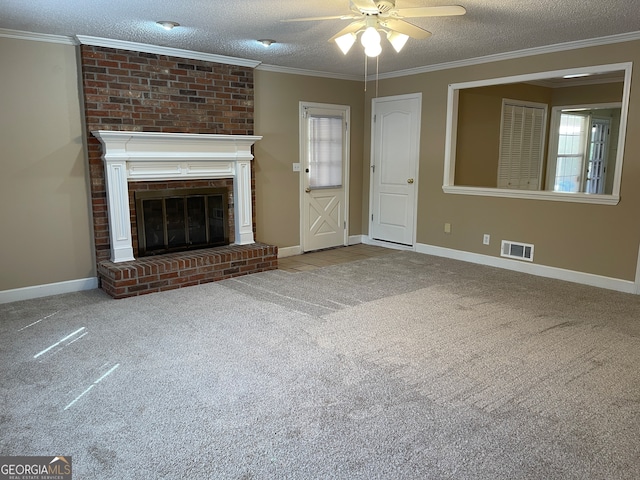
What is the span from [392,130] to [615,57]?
2757 millimetres

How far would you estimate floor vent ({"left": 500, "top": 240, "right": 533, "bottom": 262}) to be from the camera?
5359mm

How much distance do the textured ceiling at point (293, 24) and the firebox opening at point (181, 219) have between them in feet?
4.90

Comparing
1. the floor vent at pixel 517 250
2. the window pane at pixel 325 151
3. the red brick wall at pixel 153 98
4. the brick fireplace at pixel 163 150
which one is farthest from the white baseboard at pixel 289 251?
the floor vent at pixel 517 250

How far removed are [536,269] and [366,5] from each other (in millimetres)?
3555

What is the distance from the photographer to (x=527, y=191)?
208 inches

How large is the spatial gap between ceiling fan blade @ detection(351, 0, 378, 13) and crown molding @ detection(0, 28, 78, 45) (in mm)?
2864

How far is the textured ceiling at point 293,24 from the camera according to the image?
11.3 feet

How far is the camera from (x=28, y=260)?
176 inches

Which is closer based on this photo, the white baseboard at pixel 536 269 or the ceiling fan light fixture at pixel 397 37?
the ceiling fan light fixture at pixel 397 37

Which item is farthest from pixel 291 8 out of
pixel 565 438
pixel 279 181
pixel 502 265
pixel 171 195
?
pixel 502 265

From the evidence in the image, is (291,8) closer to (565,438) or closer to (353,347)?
(353,347)

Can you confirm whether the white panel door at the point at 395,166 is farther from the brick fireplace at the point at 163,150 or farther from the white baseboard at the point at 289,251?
the brick fireplace at the point at 163,150

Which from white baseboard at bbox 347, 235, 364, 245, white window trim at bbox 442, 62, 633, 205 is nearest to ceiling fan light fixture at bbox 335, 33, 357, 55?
white window trim at bbox 442, 62, 633, 205

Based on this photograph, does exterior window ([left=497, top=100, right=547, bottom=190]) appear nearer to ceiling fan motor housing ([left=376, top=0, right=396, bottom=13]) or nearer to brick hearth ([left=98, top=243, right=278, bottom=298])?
brick hearth ([left=98, top=243, right=278, bottom=298])
